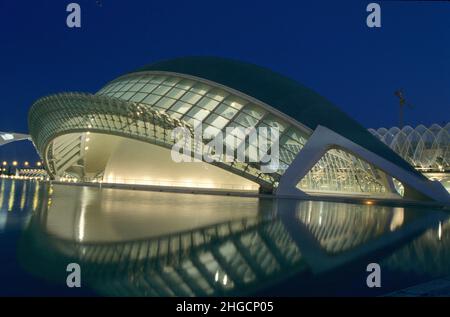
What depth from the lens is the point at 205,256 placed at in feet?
24.5

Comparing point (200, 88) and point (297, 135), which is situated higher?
point (200, 88)

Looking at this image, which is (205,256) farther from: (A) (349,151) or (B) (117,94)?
(B) (117,94)

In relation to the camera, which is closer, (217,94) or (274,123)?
(274,123)

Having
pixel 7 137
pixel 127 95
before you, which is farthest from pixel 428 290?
pixel 7 137

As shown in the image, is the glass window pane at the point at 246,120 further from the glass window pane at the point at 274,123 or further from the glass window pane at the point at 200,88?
the glass window pane at the point at 200,88

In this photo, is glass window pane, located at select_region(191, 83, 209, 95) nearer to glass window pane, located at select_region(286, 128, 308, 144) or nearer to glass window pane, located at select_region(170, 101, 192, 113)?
glass window pane, located at select_region(170, 101, 192, 113)

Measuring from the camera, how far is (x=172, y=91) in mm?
33094

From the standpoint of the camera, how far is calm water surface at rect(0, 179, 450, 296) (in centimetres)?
561

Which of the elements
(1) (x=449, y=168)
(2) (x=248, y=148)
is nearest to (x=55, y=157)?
(2) (x=248, y=148)

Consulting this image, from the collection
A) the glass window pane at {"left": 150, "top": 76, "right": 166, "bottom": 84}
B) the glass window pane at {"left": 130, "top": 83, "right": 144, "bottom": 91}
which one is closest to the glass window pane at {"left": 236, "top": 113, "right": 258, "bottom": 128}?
the glass window pane at {"left": 150, "top": 76, "right": 166, "bottom": 84}

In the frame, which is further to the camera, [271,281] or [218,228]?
[218,228]

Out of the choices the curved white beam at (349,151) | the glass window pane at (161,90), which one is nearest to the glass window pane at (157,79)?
the glass window pane at (161,90)

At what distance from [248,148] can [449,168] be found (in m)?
48.8
